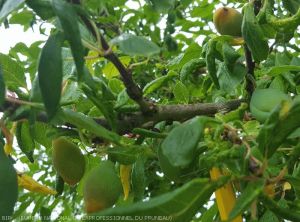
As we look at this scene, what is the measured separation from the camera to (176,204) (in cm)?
70

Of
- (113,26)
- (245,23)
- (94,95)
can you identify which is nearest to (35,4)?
(94,95)

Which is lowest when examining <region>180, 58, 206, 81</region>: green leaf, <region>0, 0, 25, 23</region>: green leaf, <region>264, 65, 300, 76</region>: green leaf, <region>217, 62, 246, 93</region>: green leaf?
<region>180, 58, 206, 81</region>: green leaf

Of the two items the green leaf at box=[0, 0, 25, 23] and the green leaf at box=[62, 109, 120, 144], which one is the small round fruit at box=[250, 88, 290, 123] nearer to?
the green leaf at box=[62, 109, 120, 144]

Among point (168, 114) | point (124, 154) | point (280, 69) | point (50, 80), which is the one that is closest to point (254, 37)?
point (280, 69)

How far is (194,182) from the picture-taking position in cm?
69

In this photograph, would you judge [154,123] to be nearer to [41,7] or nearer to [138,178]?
[138,178]

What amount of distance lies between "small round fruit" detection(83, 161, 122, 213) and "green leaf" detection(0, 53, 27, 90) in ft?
0.74

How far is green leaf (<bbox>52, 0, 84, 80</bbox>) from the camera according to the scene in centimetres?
75

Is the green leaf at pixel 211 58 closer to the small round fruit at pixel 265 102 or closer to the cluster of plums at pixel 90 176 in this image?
the small round fruit at pixel 265 102

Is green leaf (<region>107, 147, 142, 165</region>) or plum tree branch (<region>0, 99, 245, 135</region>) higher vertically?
plum tree branch (<region>0, 99, 245, 135</region>)

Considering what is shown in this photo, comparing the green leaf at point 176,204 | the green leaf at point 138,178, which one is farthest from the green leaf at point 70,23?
the green leaf at point 138,178

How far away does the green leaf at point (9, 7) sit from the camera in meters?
0.75

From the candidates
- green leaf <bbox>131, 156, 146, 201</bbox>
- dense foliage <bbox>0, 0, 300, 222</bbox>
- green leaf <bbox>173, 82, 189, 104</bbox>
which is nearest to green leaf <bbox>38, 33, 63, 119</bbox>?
dense foliage <bbox>0, 0, 300, 222</bbox>

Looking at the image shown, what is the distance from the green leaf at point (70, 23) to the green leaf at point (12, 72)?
0.91 feet
